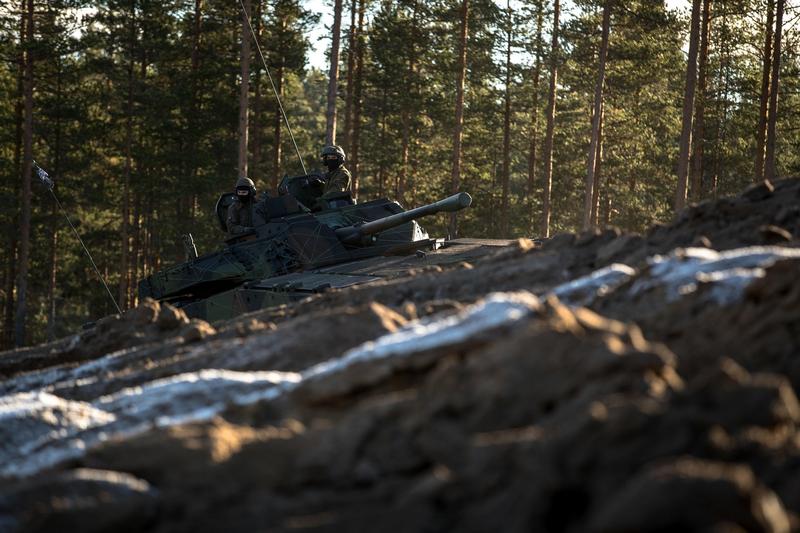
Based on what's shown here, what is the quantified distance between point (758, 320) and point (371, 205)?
1055 centimetres

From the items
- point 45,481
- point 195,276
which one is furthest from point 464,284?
point 195,276

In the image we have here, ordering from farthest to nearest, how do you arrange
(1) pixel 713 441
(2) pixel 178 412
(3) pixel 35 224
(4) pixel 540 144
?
(4) pixel 540 144 → (3) pixel 35 224 → (2) pixel 178 412 → (1) pixel 713 441

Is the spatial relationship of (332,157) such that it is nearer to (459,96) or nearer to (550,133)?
(459,96)

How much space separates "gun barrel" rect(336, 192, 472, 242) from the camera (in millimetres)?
13234

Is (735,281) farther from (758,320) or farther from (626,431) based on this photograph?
(626,431)

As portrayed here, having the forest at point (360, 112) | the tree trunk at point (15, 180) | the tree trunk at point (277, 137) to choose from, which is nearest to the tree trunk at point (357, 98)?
the forest at point (360, 112)

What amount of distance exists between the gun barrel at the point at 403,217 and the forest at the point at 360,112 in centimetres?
1527

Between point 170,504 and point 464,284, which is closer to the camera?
point 170,504

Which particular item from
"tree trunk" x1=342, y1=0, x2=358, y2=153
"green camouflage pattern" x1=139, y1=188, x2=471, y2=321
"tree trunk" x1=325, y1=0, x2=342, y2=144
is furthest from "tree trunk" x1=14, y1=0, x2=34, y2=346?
"green camouflage pattern" x1=139, y1=188, x2=471, y2=321

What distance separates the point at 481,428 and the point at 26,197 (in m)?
26.1

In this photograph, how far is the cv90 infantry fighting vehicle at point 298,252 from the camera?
1377 cm

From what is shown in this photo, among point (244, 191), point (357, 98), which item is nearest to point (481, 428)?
point (244, 191)

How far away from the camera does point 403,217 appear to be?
46.9ft

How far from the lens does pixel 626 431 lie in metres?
3.94
